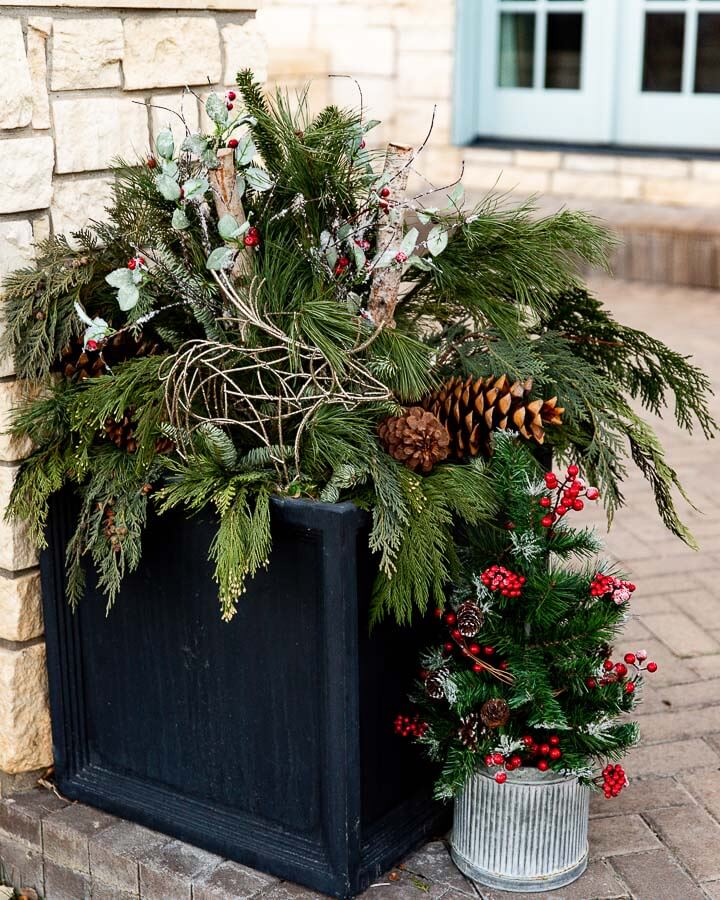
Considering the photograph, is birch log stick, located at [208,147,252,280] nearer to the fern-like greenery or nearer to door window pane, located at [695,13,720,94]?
the fern-like greenery

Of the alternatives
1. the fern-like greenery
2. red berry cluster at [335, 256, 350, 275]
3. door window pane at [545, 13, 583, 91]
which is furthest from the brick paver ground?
door window pane at [545, 13, 583, 91]

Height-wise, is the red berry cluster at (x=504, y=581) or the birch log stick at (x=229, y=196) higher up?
the birch log stick at (x=229, y=196)

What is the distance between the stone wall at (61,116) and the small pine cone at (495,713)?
0.95m

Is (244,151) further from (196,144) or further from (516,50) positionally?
(516,50)

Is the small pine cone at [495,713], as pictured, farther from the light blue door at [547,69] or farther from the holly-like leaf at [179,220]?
the light blue door at [547,69]

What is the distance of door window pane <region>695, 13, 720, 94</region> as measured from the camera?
767cm

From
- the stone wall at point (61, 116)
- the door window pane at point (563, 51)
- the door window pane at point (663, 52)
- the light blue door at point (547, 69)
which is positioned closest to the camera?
the stone wall at point (61, 116)

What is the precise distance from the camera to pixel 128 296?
85.5 inches

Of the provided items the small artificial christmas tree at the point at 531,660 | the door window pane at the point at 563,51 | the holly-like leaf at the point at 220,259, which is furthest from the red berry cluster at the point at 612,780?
the door window pane at the point at 563,51

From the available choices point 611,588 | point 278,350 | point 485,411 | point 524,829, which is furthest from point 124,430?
point 524,829

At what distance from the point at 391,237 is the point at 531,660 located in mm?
773

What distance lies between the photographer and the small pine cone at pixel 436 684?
7.28 ft

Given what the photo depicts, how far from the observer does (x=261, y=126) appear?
2.25m

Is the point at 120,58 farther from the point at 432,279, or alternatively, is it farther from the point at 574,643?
the point at 574,643
